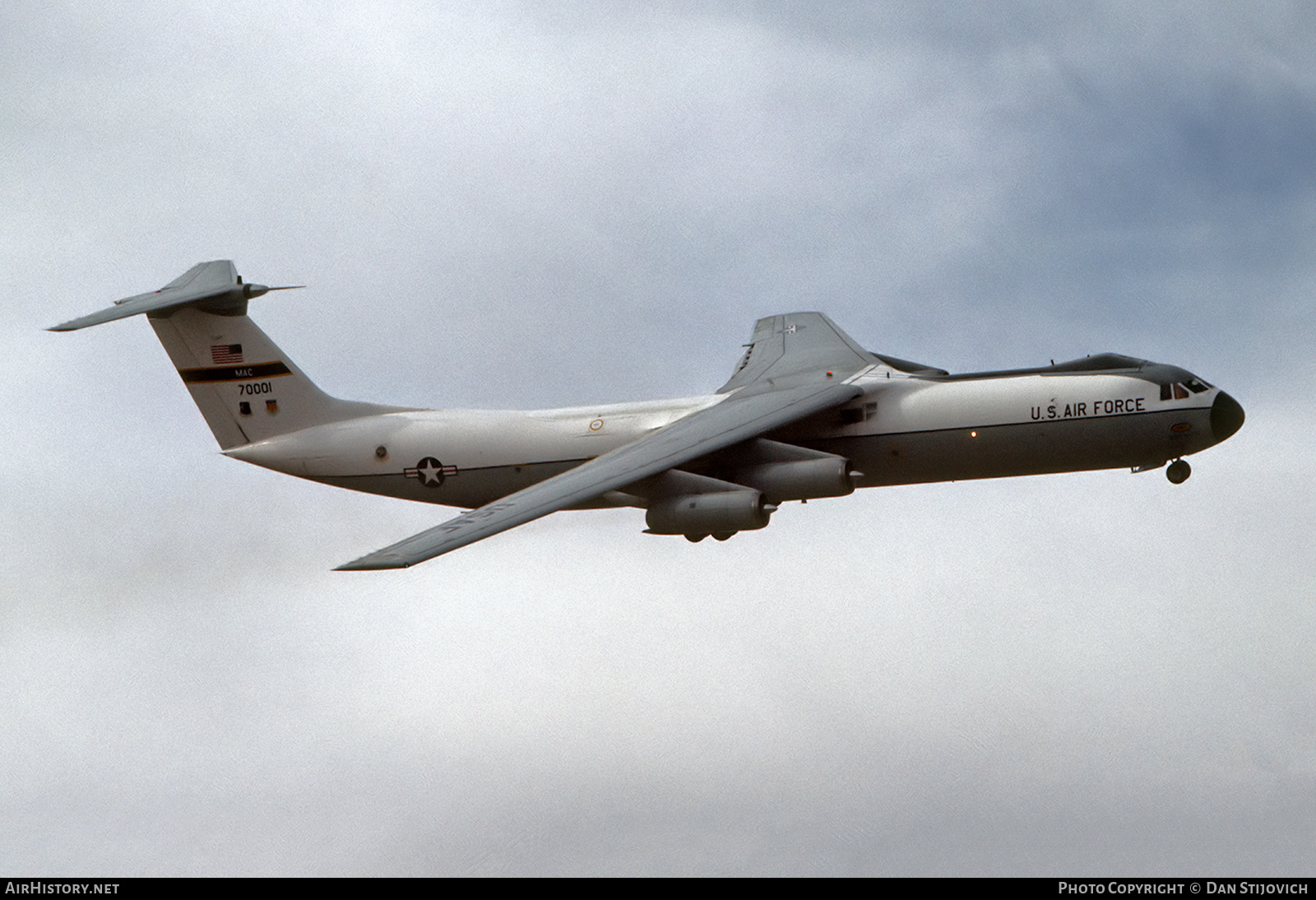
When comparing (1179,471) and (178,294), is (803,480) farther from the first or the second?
(178,294)

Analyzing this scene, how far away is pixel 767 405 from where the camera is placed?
27281 mm

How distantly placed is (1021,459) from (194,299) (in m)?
16.7

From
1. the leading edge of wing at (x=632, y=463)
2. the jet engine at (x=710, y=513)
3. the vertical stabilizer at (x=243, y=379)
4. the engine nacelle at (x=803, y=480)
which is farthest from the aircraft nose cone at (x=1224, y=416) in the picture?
the vertical stabilizer at (x=243, y=379)

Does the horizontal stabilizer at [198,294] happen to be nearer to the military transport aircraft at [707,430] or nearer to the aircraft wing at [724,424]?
the military transport aircraft at [707,430]

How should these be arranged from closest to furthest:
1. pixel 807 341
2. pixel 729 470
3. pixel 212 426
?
1. pixel 729 470
2. pixel 212 426
3. pixel 807 341

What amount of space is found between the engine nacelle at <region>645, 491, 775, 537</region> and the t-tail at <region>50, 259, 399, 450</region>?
7998mm

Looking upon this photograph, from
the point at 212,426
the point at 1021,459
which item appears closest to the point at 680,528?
the point at 1021,459

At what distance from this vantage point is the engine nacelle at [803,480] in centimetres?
2588

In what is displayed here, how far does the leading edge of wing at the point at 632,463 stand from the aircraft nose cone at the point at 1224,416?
21.2 ft

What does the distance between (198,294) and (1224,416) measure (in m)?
20.2

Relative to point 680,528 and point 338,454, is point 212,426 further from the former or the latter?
Result: point 680,528

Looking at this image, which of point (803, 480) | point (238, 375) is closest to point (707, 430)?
point (803, 480)

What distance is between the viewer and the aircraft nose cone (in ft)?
87.8

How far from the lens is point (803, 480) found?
2594 centimetres
